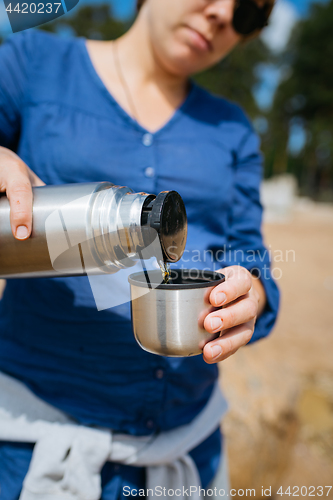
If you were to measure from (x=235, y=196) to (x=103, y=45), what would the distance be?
59 cm

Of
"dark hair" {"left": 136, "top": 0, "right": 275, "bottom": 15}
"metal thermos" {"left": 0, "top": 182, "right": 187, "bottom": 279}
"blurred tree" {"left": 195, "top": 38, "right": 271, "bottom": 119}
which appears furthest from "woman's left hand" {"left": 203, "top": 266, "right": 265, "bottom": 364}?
"blurred tree" {"left": 195, "top": 38, "right": 271, "bottom": 119}

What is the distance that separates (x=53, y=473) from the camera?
33.0 inches

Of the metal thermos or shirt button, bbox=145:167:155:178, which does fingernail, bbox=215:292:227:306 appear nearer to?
the metal thermos

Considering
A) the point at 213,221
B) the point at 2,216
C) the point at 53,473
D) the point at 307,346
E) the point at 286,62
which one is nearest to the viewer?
the point at 2,216

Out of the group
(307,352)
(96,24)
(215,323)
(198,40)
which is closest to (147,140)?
(198,40)

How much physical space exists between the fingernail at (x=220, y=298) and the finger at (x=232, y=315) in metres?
0.02

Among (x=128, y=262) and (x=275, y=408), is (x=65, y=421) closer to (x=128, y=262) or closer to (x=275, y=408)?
(x=128, y=262)

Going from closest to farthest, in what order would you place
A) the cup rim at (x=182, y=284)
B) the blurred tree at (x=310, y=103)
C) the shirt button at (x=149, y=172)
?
the cup rim at (x=182, y=284) < the shirt button at (x=149, y=172) < the blurred tree at (x=310, y=103)

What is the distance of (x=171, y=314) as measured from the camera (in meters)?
0.58

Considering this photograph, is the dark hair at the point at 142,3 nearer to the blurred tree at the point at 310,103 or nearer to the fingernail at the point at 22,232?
the fingernail at the point at 22,232

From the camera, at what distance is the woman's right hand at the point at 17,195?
597mm

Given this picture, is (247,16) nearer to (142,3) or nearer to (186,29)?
(186,29)

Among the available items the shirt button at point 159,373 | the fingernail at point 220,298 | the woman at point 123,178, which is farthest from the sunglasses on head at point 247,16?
the shirt button at point 159,373

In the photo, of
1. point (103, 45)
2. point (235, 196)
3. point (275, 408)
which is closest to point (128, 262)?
point (235, 196)
